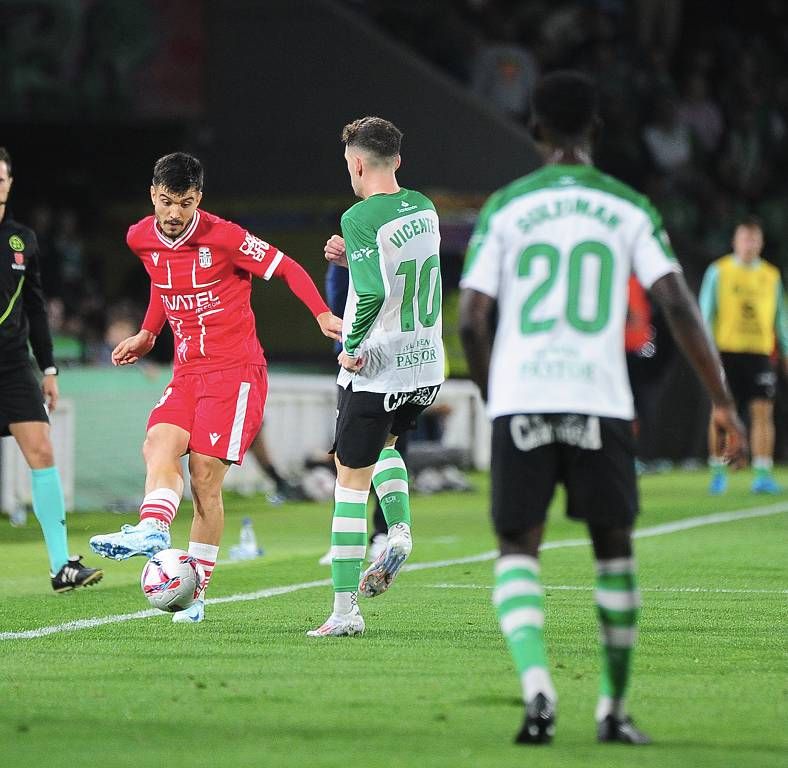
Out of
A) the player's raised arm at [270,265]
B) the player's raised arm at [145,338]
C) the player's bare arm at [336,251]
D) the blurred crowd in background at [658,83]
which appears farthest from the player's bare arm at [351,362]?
the blurred crowd in background at [658,83]

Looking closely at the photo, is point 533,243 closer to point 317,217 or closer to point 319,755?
point 319,755

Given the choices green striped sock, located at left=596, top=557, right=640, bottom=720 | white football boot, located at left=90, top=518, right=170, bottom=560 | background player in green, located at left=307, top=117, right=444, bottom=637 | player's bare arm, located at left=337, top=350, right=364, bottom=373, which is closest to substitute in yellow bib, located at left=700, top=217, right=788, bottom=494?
background player in green, located at left=307, top=117, right=444, bottom=637

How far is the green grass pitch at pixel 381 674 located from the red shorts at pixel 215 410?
0.80 meters

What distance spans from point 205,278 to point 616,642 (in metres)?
3.56

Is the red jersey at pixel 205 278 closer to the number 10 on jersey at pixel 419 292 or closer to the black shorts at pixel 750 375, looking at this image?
the number 10 on jersey at pixel 419 292

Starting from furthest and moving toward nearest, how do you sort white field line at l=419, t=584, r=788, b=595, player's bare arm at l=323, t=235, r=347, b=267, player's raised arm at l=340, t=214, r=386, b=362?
white field line at l=419, t=584, r=788, b=595
player's bare arm at l=323, t=235, r=347, b=267
player's raised arm at l=340, t=214, r=386, b=362

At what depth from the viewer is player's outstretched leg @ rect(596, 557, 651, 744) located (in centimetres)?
531

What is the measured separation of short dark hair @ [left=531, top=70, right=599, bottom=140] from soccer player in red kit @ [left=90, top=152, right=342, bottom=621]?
9.13ft

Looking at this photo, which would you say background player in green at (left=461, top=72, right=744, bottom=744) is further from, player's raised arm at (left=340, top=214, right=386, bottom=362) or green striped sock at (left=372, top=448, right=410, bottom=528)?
green striped sock at (left=372, top=448, right=410, bottom=528)

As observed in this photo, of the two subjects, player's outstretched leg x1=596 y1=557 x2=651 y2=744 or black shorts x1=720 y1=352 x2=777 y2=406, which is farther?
black shorts x1=720 y1=352 x2=777 y2=406

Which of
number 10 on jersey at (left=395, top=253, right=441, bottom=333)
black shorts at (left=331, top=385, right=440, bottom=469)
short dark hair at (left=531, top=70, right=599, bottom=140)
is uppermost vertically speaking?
short dark hair at (left=531, top=70, right=599, bottom=140)

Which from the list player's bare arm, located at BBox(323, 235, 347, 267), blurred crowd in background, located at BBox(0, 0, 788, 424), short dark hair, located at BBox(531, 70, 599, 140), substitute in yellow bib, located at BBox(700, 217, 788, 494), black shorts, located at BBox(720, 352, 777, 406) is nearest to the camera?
short dark hair, located at BBox(531, 70, 599, 140)

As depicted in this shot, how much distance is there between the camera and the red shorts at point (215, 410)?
8.20 metres

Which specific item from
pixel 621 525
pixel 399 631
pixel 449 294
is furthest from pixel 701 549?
pixel 449 294
